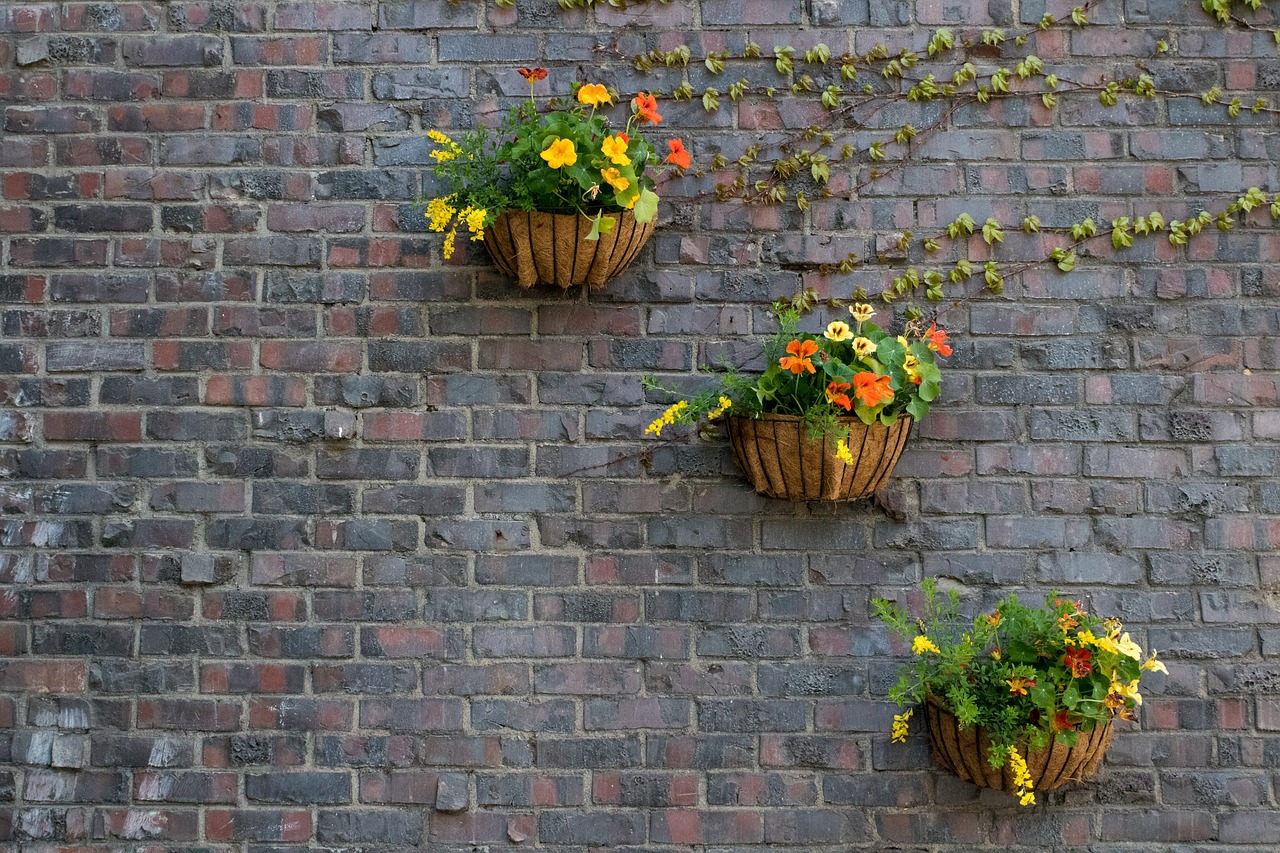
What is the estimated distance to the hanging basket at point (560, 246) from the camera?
2.13 m

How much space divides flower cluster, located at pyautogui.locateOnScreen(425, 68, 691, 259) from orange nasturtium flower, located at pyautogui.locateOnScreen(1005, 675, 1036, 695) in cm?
116

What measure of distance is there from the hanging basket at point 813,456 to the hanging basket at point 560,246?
0.43m

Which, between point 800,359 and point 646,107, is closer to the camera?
point 800,359

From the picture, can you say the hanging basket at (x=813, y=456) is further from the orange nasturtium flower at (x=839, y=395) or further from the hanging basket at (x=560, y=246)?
the hanging basket at (x=560, y=246)

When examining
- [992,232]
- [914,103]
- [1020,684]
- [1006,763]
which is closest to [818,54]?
[914,103]

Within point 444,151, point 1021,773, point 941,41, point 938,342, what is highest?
point 941,41

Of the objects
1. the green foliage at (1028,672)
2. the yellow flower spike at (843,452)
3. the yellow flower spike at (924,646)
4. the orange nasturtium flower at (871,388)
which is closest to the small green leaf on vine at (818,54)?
the orange nasturtium flower at (871,388)

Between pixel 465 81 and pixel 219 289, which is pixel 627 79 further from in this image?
pixel 219 289

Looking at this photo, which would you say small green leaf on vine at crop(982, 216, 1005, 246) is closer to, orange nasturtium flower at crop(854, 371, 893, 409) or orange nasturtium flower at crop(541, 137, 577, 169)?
orange nasturtium flower at crop(854, 371, 893, 409)

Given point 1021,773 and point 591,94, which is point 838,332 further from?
point 1021,773

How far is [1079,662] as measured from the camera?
202cm

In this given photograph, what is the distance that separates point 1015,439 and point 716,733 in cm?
91

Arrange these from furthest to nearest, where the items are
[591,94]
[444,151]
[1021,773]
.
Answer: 1. [444,151]
2. [591,94]
3. [1021,773]

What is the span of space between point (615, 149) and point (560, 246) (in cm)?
23
